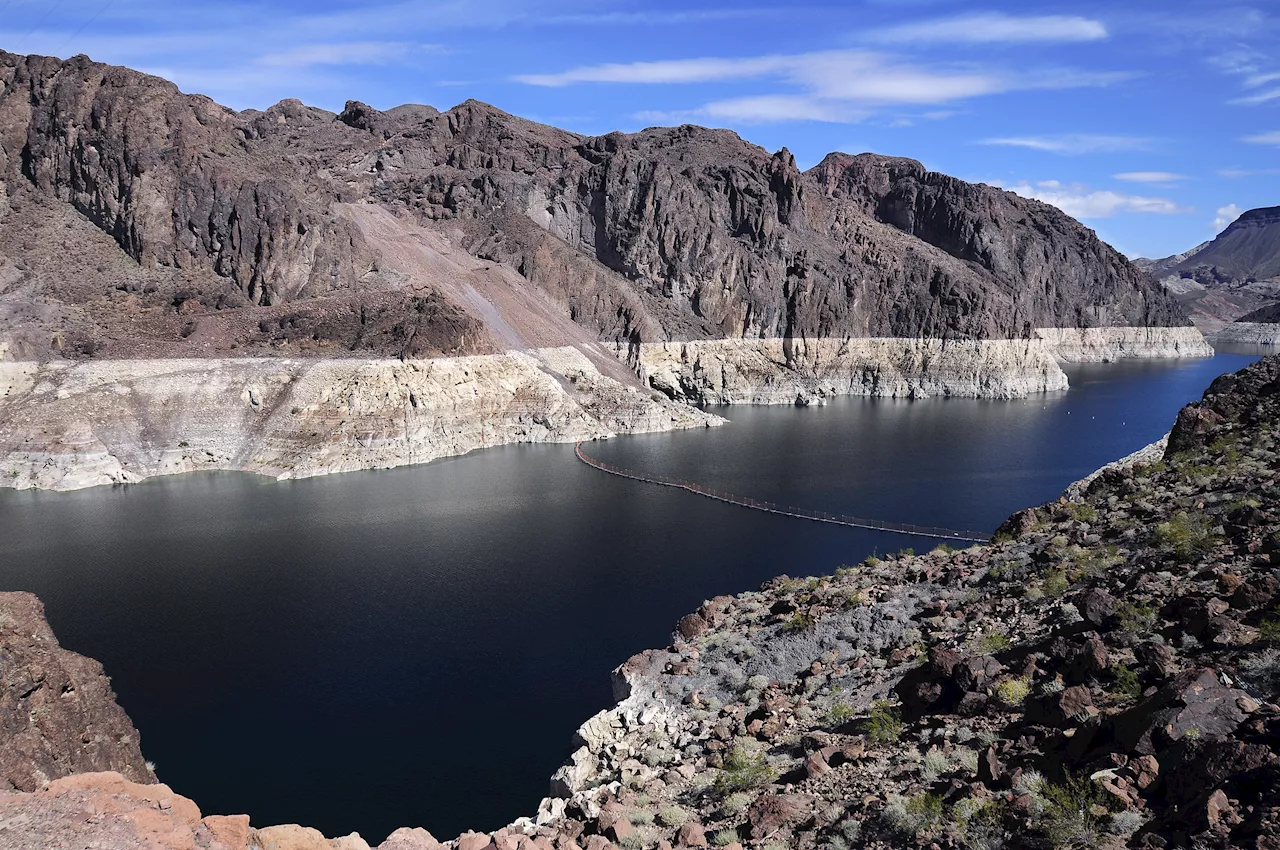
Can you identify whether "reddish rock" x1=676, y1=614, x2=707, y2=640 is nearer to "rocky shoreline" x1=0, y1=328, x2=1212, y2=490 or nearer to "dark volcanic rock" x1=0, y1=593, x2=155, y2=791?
"dark volcanic rock" x1=0, y1=593, x2=155, y2=791

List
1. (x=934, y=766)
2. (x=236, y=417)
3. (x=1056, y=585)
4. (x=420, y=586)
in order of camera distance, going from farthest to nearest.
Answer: (x=236, y=417) < (x=420, y=586) < (x=1056, y=585) < (x=934, y=766)

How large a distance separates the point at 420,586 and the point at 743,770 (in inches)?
1042

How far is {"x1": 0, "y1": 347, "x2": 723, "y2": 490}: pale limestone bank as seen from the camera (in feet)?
208

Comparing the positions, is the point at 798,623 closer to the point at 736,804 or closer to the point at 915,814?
the point at 736,804

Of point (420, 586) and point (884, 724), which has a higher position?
point (884, 724)

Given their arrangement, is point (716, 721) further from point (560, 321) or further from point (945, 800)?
point (560, 321)

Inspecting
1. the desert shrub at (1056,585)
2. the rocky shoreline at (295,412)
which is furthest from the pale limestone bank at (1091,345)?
the desert shrub at (1056,585)

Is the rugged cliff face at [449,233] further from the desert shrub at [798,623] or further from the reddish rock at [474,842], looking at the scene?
the reddish rock at [474,842]

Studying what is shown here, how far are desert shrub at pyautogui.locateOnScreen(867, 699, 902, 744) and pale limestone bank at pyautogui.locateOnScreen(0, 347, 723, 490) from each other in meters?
56.4

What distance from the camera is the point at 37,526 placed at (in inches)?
2009

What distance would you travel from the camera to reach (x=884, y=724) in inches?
699

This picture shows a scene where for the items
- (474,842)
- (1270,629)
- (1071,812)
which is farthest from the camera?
(474,842)

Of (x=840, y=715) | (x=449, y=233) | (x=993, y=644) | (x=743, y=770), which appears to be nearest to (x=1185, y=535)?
(x=993, y=644)

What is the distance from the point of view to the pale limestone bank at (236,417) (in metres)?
63.3
